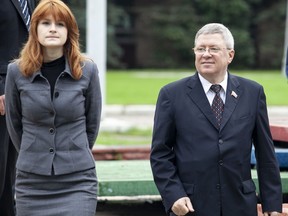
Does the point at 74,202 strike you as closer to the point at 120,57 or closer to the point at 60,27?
the point at 60,27

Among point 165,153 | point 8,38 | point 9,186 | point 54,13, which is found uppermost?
point 54,13

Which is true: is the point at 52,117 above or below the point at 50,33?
below

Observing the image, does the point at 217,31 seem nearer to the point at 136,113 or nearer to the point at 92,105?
the point at 92,105

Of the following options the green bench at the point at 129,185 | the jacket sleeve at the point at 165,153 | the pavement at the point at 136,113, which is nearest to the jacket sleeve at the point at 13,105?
the jacket sleeve at the point at 165,153

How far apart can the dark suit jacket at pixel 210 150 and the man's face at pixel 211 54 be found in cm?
12

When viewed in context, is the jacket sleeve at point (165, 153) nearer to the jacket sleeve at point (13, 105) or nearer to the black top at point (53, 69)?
the black top at point (53, 69)

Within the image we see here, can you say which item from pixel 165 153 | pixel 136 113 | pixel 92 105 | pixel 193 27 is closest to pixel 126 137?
pixel 136 113

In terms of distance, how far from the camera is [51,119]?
3.96 metres

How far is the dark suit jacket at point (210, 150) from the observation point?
3799mm

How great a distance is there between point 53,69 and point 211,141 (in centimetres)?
97

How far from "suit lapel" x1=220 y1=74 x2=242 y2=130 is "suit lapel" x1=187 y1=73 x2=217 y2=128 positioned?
0.06 m

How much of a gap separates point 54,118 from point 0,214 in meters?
1.32

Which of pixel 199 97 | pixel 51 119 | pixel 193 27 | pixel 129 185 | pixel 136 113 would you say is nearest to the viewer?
pixel 199 97

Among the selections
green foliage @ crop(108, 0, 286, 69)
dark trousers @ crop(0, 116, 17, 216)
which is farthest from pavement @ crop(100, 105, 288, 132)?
green foliage @ crop(108, 0, 286, 69)
